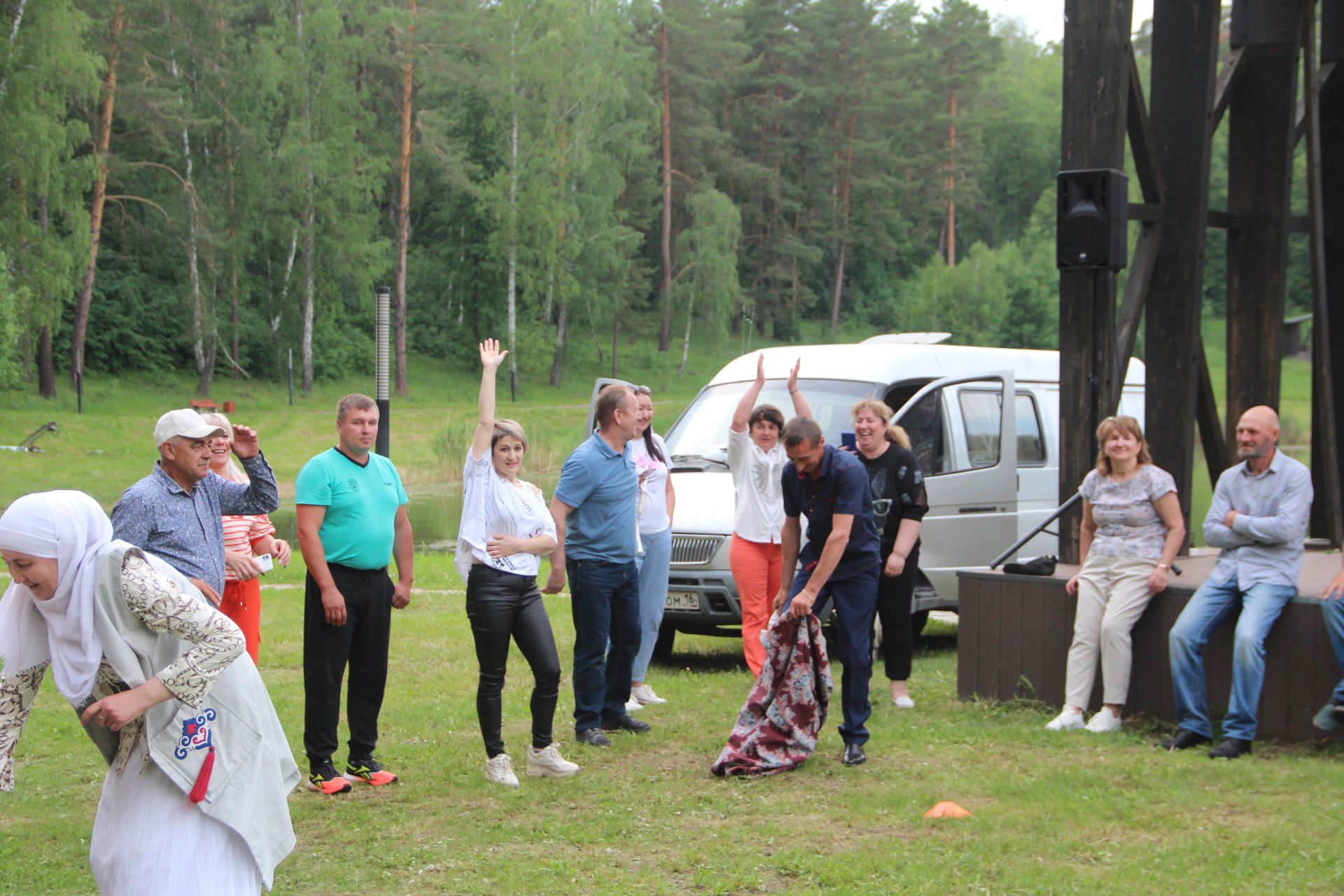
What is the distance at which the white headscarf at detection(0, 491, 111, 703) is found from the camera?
324 centimetres

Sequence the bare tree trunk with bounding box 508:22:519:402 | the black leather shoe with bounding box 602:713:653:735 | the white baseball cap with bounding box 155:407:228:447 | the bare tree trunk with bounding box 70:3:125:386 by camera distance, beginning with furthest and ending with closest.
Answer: the bare tree trunk with bounding box 508:22:519:402 < the bare tree trunk with bounding box 70:3:125:386 < the black leather shoe with bounding box 602:713:653:735 < the white baseball cap with bounding box 155:407:228:447

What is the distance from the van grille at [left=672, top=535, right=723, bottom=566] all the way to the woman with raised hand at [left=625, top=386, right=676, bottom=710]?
1.10 m

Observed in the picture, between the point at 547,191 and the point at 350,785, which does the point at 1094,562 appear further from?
the point at 547,191

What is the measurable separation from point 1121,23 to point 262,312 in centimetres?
4066

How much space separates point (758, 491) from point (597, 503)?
5.14ft

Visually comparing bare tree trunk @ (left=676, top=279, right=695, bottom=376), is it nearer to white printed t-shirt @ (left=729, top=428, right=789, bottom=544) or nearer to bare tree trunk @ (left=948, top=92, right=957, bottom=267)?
bare tree trunk @ (left=948, top=92, right=957, bottom=267)

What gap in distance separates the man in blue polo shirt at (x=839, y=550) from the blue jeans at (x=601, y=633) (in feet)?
2.85

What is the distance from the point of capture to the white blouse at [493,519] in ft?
21.0

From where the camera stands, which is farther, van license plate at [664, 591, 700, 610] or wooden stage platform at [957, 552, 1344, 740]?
van license plate at [664, 591, 700, 610]

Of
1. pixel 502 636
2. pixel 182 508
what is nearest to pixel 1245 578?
pixel 502 636

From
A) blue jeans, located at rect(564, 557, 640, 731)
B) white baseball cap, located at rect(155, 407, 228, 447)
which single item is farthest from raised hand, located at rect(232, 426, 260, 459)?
blue jeans, located at rect(564, 557, 640, 731)

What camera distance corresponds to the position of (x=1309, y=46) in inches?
351

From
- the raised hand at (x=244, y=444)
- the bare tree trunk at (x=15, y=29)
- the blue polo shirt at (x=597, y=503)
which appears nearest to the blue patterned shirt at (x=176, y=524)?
the raised hand at (x=244, y=444)

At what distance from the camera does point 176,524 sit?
5223 millimetres
